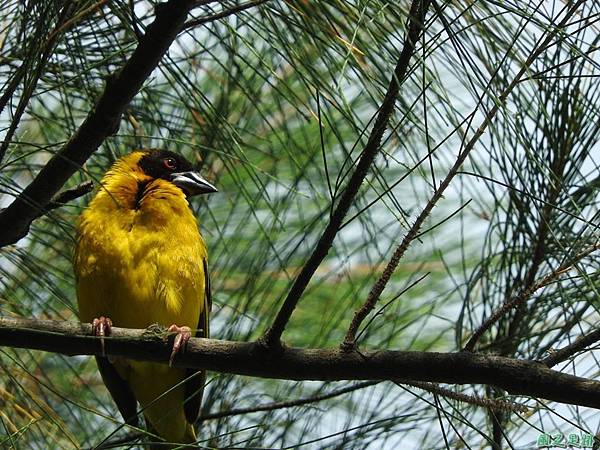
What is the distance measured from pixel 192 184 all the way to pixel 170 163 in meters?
0.16

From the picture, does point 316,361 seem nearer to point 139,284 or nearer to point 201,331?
point 139,284

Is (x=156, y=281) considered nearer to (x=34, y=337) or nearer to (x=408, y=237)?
(x=34, y=337)

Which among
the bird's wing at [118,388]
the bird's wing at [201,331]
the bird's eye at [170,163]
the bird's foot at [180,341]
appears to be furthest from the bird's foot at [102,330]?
the bird's eye at [170,163]

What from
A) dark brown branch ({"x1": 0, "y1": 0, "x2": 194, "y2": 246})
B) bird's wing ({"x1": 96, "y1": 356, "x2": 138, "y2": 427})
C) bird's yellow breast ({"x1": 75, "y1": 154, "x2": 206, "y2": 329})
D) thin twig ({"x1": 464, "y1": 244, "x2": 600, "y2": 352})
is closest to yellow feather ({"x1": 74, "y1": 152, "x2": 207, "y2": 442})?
bird's yellow breast ({"x1": 75, "y1": 154, "x2": 206, "y2": 329})

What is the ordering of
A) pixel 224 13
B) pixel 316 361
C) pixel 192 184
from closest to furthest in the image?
pixel 316 361, pixel 224 13, pixel 192 184

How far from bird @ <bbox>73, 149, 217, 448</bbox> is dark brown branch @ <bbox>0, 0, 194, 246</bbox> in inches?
28.4

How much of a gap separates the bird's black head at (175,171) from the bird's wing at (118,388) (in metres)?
0.68

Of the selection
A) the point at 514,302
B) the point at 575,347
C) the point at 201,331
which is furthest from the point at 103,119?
the point at 201,331

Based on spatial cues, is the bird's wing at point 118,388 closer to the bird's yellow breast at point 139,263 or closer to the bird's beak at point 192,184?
the bird's yellow breast at point 139,263

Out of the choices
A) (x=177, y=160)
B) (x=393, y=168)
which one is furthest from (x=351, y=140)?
(x=177, y=160)

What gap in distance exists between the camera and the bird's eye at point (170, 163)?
3795 millimetres

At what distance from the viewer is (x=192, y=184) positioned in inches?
146

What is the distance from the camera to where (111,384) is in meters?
3.58

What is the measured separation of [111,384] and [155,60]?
1.69m
